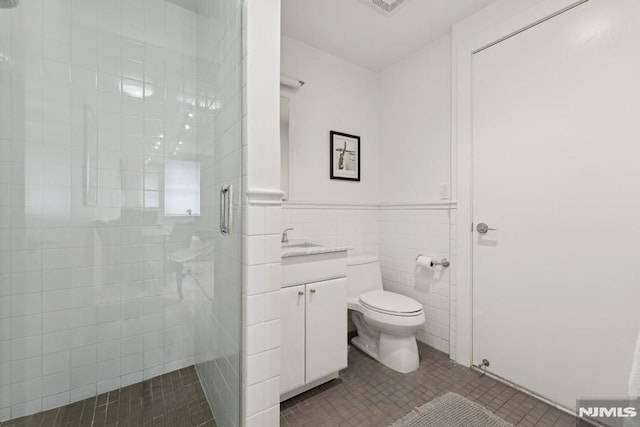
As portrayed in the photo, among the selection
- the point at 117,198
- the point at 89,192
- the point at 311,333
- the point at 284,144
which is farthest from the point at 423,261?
the point at 89,192

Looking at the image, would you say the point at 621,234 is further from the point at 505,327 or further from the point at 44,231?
the point at 44,231

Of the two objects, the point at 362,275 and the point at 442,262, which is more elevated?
the point at 442,262

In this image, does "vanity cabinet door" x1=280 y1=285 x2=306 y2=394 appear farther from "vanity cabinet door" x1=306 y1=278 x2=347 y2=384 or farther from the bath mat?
the bath mat

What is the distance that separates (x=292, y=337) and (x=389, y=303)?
0.76 metres

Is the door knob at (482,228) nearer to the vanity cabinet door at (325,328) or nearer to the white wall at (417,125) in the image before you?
the white wall at (417,125)

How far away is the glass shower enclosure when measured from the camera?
4.39ft

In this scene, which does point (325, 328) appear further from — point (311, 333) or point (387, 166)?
point (387, 166)

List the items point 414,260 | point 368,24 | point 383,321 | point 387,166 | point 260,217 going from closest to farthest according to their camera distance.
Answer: point 260,217 < point 383,321 < point 368,24 < point 414,260 < point 387,166

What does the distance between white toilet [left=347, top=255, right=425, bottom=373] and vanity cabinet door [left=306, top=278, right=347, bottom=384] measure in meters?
0.29

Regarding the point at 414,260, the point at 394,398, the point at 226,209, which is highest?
the point at 226,209

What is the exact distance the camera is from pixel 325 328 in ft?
5.34

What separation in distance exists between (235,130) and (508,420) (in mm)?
1978

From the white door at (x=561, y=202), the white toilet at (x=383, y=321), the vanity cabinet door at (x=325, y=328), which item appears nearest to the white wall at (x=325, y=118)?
the white toilet at (x=383, y=321)

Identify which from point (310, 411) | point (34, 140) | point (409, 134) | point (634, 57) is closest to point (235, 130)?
point (34, 140)
